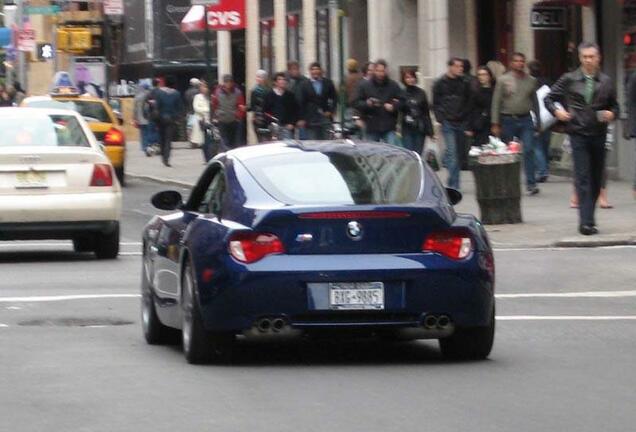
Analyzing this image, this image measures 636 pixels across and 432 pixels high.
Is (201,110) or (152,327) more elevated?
(201,110)

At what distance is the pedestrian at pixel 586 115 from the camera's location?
19.3 metres

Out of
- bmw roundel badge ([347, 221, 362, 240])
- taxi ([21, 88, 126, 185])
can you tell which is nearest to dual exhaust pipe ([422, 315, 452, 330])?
bmw roundel badge ([347, 221, 362, 240])

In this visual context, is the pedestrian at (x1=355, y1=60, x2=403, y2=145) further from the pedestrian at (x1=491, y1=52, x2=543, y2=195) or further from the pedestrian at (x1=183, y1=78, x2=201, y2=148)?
the pedestrian at (x1=183, y1=78, x2=201, y2=148)

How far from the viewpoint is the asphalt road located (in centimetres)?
891

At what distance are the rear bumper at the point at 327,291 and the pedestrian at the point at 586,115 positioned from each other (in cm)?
872

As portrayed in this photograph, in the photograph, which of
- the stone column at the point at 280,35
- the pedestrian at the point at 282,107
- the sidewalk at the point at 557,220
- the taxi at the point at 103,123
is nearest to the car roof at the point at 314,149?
the sidewalk at the point at 557,220

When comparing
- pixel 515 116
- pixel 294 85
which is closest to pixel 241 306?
pixel 515 116

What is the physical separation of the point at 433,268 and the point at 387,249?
0.90 feet

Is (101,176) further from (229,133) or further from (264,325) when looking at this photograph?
(229,133)

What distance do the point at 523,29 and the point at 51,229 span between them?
47.0 feet

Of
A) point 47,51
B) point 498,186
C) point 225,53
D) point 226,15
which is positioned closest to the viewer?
point 498,186

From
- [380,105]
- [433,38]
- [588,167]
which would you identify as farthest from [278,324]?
[433,38]

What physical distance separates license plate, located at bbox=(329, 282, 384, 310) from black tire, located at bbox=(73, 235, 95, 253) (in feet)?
31.1

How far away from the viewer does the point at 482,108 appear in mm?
26500
